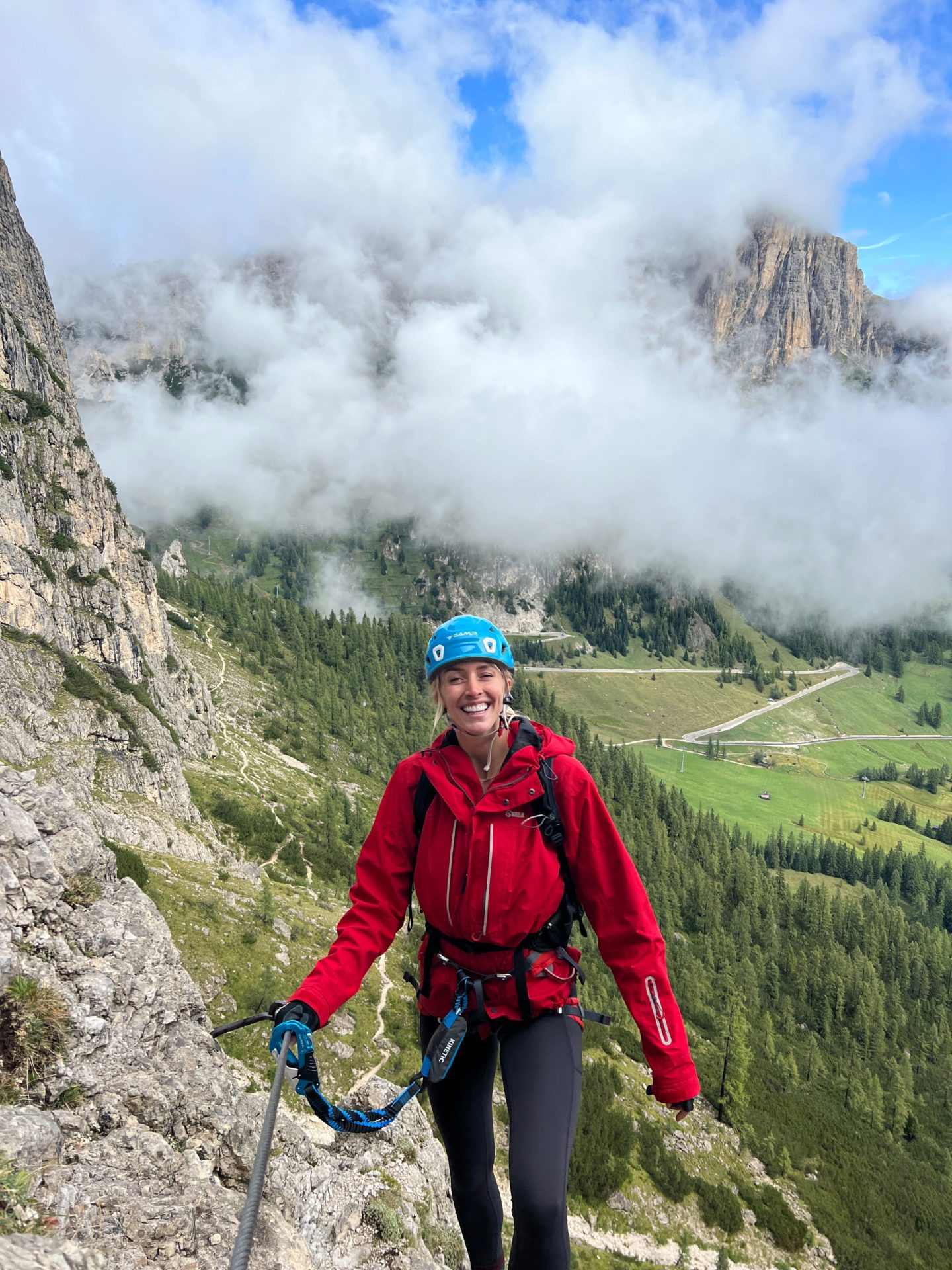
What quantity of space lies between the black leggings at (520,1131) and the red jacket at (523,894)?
1.29ft

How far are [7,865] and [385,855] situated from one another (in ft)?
24.7

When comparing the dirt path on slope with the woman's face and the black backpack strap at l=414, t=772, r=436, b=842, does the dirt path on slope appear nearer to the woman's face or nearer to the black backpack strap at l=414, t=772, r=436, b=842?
the black backpack strap at l=414, t=772, r=436, b=842

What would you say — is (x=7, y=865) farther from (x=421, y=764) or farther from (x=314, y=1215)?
(x=421, y=764)

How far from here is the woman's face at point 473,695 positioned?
6.56 m

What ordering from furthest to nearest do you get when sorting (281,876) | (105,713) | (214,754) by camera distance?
1. (214,754)
2. (281,876)
3. (105,713)

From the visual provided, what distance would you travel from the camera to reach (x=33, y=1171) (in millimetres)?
5891

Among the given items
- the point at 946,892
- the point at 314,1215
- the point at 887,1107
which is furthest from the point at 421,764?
the point at 946,892

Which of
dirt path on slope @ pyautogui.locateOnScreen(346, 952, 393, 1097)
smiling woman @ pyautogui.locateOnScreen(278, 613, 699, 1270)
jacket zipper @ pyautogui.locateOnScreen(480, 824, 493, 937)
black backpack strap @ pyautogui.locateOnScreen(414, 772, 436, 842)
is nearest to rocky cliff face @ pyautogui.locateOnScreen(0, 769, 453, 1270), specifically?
smiling woman @ pyautogui.locateOnScreen(278, 613, 699, 1270)

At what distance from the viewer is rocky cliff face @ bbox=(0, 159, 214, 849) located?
40.7 m

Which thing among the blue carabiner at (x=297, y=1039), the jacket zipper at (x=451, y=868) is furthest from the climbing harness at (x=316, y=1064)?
the jacket zipper at (x=451, y=868)

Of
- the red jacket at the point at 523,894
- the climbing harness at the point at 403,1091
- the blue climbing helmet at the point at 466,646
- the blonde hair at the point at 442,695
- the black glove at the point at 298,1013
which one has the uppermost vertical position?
the blue climbing helmet at the point at 466,646

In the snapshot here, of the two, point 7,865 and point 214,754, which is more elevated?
point 7,865

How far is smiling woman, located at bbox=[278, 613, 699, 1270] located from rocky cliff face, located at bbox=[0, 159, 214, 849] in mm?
31852

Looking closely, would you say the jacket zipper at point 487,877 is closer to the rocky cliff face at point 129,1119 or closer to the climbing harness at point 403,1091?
the climbing harness at point 403,1091
